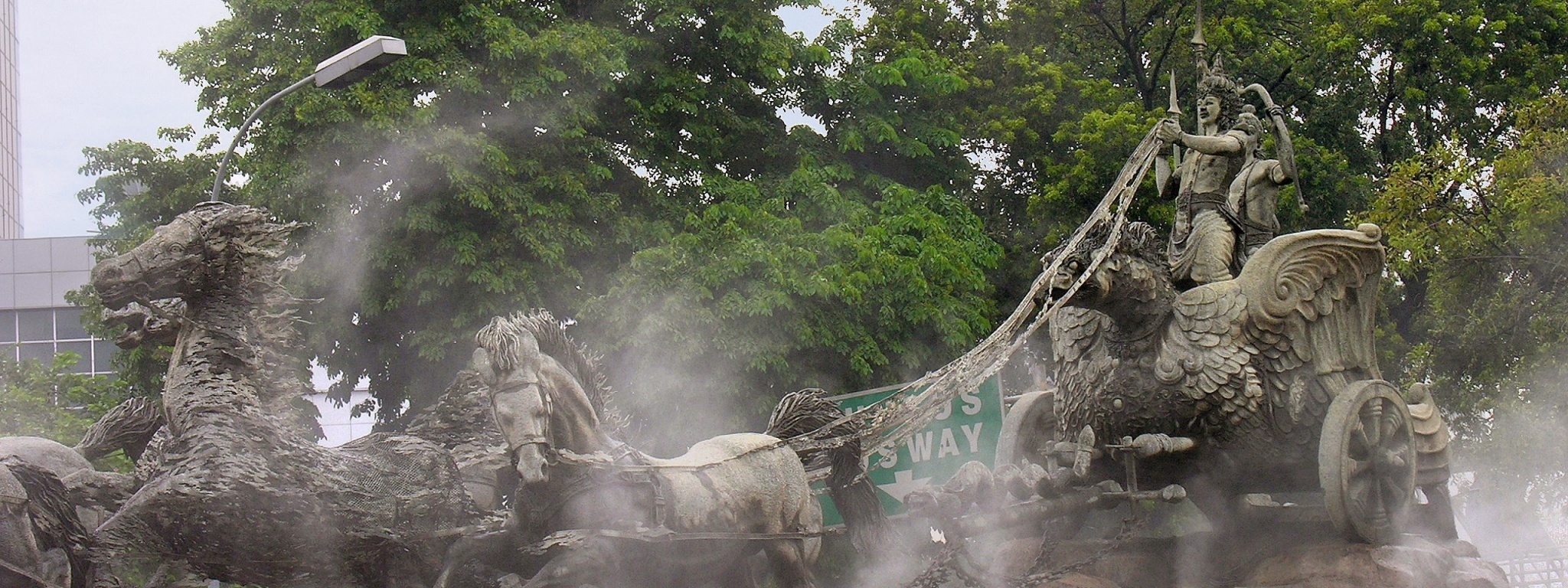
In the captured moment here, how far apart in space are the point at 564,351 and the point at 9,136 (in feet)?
163

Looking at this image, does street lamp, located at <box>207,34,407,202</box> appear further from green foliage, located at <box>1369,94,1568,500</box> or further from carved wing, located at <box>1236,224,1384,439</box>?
green foliage, located at <box>1369,94,1568,500</box>

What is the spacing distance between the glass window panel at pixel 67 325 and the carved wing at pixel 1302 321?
30873 millimetres

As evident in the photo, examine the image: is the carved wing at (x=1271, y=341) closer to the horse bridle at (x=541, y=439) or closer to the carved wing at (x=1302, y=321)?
the carved wing at (x=1302, y=321)

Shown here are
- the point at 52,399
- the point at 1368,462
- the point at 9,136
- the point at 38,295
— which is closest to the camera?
the point at 1368,462

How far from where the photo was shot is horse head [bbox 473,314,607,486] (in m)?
7.21

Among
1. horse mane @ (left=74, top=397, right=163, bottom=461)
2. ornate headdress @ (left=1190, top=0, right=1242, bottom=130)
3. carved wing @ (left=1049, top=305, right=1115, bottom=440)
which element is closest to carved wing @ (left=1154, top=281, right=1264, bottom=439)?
carved wing @ (left=1049, top=305, right=1115, bottom=440)

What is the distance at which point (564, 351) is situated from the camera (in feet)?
26.3

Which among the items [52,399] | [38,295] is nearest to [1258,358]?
[52,399]

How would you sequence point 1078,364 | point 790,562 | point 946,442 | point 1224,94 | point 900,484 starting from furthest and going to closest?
point 900,484 → point 946,442 → point 1224,94 → point 1078,364 → point 790,562

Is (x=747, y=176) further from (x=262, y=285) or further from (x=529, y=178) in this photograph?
(x=262, y=285)

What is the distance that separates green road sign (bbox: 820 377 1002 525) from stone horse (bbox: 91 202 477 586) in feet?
15.1

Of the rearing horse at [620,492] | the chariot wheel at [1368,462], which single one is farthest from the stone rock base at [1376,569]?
the rearing horse at [620,492]

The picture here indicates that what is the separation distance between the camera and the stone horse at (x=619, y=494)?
730cm

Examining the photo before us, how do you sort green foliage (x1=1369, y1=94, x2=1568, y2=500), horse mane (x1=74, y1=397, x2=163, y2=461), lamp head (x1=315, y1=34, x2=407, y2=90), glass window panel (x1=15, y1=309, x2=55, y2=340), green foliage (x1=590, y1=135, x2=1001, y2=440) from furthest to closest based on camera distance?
glass window panel (x1=15, y1=309, x2=55, y2=340) → green foliage (x1=1369, y1=94, x2=1568, y2=500) → green foliage (x1=590, y1=135, x2=1001, y2=440) → lamp head (x1=315, y1=34, x2=407, y2=90) → horse mane (x1=74, y1=397, x2=163, y2=461)
